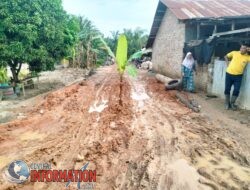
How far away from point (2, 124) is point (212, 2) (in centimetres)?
1347

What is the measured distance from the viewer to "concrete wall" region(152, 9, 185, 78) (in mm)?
14516

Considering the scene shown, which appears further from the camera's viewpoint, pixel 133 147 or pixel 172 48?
pixel 172 48

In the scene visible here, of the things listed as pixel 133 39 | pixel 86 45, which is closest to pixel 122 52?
pixel 86 45

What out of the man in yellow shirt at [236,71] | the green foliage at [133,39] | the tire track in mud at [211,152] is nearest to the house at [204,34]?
the man in yellow shirt at [236,71]

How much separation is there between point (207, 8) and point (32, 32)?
8.90 metres

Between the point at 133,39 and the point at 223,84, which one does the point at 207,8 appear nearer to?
the point at 223,84

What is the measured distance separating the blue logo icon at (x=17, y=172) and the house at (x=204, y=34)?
6250mm

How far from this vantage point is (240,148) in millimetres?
5145

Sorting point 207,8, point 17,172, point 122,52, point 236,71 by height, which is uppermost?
point 207,8

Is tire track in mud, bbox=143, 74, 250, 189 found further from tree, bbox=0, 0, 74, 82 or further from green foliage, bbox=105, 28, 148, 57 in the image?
green foliage, bbox=105, 28, 148, 57

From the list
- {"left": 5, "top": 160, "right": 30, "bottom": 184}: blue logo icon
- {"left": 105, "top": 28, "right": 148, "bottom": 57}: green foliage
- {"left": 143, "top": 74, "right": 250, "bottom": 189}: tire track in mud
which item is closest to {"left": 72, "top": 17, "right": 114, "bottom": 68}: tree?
{"left": 105, "top": 28, "right": 148, "bottom": 57}: green foliage

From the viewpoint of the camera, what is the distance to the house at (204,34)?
992cm

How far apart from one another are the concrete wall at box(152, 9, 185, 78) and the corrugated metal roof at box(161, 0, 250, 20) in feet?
2.42

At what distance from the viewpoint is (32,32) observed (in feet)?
39.0
